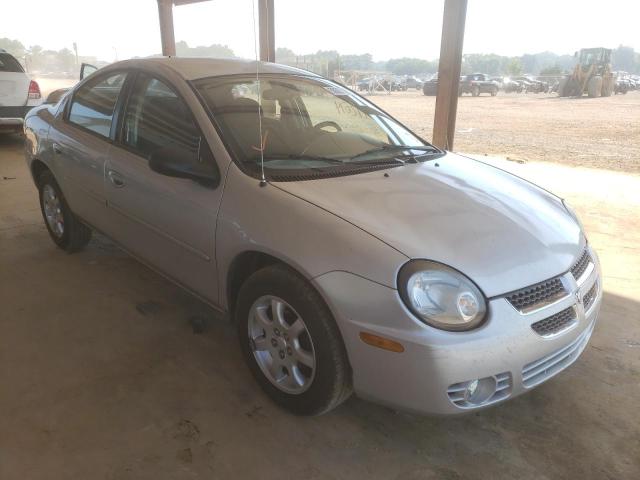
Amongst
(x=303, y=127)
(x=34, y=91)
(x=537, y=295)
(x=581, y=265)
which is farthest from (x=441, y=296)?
(x=34, y=91)

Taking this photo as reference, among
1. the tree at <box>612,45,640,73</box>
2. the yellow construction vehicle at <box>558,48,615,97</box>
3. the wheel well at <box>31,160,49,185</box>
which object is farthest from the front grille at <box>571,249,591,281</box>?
the tree at <box>612,45,640,73</box>

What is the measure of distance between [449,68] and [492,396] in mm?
4539

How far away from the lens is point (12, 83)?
8102 millimetres

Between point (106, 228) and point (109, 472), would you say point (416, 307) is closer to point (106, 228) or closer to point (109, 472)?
point (109, 472)

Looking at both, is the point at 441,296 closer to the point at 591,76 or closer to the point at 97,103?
the point at 97,103

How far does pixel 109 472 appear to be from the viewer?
73.3 inches

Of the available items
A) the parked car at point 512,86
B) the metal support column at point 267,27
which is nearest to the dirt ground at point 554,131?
the metal support column at point 267,27

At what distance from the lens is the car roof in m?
2.78

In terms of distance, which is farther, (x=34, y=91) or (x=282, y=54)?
(x=34, y=91)

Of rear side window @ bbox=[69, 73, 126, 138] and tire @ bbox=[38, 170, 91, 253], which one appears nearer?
rear side window @ bbox=[69, 73, 126, 138]

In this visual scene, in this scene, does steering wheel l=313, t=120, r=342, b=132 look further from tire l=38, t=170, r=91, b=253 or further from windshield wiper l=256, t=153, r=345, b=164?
tire l=38, t=170, r=91, b=253

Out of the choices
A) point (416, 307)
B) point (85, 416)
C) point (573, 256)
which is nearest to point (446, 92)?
point (573, 256)

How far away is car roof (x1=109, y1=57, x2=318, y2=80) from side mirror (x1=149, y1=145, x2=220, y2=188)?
0.62 metres

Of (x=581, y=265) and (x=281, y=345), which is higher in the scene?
(x=581, y=265)
